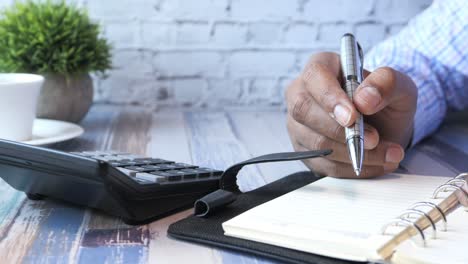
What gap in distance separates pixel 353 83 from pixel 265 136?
0.43 metres

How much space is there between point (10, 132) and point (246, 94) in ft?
2.26

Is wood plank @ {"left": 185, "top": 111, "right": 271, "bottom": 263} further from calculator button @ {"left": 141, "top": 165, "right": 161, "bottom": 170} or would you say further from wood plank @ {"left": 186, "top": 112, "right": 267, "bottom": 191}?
calculator button @ {"left": 141, "top": 165, "right": 161, "bottom": 170}

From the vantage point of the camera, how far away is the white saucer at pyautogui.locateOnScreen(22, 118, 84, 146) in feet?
3.10

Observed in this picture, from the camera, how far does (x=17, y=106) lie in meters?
0.94

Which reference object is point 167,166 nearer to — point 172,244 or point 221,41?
point 172,244

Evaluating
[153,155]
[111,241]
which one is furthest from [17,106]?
[111,241]

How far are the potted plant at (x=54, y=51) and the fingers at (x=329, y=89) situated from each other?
521 millimetres

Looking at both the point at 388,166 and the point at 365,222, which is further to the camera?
the point at 388,166

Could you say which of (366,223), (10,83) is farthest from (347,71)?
(10,83)

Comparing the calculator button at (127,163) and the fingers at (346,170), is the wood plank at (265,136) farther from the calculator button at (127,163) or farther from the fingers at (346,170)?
the calculator button at (127,163)

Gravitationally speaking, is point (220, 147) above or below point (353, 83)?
below

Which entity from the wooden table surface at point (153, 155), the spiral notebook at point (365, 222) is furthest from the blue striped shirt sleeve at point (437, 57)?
the spiral notebook at point (365, 222)

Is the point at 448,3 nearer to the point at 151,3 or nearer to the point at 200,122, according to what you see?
the point at 200,122

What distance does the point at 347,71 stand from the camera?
29.9 inches
